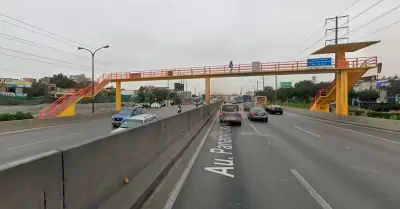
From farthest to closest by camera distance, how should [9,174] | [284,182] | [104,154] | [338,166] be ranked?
[338,166] < [284,182] < [104,154] < [9,174]

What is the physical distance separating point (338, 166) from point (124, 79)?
38.5 m

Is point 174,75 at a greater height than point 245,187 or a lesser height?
greater

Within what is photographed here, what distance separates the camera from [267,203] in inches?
197

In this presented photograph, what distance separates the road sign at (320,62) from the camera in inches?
1250

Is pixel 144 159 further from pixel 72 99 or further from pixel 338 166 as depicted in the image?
pixel 72 99

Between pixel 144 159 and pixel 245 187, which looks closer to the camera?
pixel 245 187

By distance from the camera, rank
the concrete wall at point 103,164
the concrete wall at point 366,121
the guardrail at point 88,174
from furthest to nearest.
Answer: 1. the concrete wall at point 366,121
2. the concrete wall at point 103,164
3. the guardrail at point 88,174

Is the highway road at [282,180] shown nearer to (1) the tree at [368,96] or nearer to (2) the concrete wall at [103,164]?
(2) the concrete wall at [103,164]

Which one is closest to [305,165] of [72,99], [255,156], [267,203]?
[255,156]

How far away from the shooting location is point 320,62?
32.2 m

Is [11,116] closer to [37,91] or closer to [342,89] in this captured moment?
[342,89]

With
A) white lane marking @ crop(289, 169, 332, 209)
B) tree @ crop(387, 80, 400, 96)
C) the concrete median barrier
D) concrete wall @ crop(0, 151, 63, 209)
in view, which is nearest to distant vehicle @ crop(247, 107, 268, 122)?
the concrete median barrier

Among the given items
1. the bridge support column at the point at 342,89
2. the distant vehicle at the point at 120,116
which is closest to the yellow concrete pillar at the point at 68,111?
the distant vehicle at the point at 120,116

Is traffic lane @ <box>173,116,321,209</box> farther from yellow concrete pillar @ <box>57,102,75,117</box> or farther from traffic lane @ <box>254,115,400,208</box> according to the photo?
yellow concrete pillar @ <box>57,102,75,117</box>
